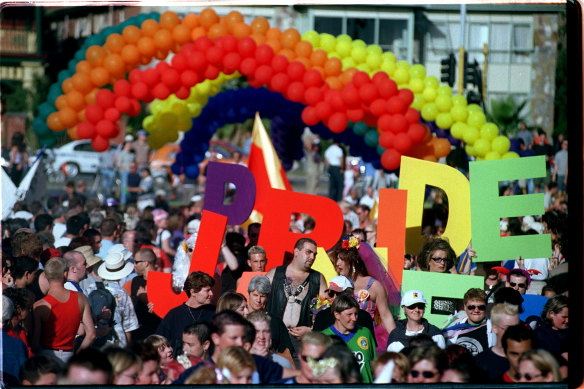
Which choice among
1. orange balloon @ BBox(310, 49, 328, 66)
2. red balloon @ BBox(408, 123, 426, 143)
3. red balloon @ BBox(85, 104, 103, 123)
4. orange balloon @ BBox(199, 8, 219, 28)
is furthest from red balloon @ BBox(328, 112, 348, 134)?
red balloon @ BBox(85, 104, 103, 123)


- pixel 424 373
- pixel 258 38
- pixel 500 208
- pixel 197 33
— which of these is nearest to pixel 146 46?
pixel 197 33

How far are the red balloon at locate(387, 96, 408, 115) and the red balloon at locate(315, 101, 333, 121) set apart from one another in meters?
0.93

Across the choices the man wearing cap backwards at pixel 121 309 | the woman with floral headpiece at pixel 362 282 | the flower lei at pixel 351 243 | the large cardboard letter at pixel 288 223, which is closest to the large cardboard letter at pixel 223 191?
the large cardboard letter at pixel 288 223

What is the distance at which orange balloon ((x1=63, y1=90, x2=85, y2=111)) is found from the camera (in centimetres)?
1291

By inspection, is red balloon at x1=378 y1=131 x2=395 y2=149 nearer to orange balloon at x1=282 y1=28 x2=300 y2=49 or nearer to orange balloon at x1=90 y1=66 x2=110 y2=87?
orange balloon at x1=282 y1=28 x2=300 y2=49

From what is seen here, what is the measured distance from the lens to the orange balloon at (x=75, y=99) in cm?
1291

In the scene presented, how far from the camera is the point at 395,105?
41.2ft

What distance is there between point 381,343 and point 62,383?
11.5 ft

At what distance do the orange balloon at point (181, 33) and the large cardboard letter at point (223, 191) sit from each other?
402cm

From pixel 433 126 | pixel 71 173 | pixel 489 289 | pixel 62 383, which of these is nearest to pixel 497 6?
pixel 71 173

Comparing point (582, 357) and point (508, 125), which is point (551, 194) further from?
point (508, 125)

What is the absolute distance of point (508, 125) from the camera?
31.1 m

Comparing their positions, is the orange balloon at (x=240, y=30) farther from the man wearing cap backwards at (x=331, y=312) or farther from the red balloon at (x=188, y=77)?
the man wearing cap backwards at (x=331, y=312)

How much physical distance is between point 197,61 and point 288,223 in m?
4.32
